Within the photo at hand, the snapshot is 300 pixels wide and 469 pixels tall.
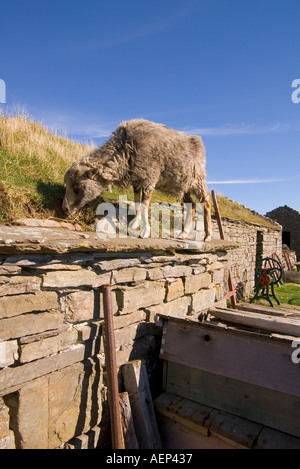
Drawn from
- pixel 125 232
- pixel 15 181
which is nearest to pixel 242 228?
pixel 125 232

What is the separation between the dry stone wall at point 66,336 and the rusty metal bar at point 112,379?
0.18 metres

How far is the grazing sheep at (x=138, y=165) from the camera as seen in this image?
386 cm

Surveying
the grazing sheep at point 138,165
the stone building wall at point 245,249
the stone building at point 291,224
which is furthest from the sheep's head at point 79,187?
the stone building at point 291,224

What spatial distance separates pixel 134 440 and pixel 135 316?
1164 millimetres

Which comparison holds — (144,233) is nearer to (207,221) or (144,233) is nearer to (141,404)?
(207,221)

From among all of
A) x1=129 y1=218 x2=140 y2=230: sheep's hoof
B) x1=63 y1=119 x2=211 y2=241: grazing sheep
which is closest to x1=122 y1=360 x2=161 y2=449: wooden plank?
x1=63 y1=119 x2=211 y2=241: grazing sheep

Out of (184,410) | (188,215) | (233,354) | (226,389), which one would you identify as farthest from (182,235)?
(184,410)

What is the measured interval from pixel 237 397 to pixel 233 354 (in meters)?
0.40

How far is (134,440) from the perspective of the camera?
9.20ft

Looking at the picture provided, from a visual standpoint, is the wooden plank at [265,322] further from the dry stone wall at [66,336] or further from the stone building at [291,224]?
the stone building at [291,224]

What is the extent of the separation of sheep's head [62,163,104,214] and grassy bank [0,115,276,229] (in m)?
0.16

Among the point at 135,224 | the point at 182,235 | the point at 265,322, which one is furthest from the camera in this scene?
the point at 182,235

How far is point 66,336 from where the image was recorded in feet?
8.49
